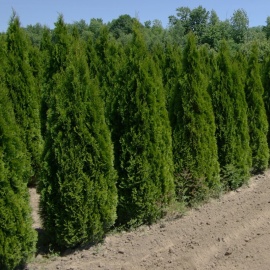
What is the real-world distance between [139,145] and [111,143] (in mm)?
513

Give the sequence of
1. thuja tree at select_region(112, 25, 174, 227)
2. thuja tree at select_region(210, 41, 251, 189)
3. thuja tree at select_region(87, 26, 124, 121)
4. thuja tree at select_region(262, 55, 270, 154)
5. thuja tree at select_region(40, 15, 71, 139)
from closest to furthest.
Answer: thuja tree at select_region(112, 25, 174, 227) < thuja tree at select_region(210, 41, 251, 189) < thuja tree at select_region(40, 15, 71, 139) < thuja tree at select_region(262, 55, 270, 154) < thuja tree at select_region(87, 26, 124, 121)

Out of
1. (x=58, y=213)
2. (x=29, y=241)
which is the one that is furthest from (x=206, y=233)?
(x=29, y=241)

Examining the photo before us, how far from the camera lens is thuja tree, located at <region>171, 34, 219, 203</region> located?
6.69 m

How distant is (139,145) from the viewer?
569cm

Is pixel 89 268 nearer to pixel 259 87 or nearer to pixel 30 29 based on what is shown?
pixel 259 87

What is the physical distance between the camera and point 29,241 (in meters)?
4.27

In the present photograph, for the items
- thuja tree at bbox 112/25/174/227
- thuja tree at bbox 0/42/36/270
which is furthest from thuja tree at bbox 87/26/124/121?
thuja tree at bbox 0/42/36/270

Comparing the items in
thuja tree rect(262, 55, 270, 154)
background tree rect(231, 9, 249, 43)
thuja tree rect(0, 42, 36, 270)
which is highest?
background tree rect(231, 9, 249, 43)

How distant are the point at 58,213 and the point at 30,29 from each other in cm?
5874

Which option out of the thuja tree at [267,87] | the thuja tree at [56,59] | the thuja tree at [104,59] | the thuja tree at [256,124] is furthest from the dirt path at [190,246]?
the thuja tree at [104,59]

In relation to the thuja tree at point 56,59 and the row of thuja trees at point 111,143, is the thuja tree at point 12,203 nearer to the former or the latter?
the row of thuja trees at point 111,143

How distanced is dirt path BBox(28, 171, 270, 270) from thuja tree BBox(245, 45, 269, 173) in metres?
2.83

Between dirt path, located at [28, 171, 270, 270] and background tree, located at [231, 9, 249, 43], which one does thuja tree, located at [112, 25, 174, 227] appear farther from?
background tree, located at [231, 9, 249, 43]

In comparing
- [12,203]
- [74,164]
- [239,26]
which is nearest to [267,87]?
[74,164]
